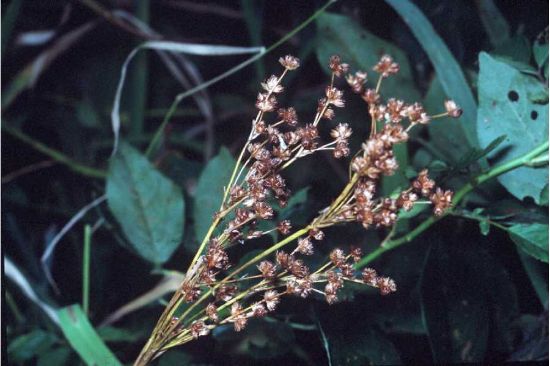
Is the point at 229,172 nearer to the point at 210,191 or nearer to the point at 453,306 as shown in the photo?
the point at 210,191

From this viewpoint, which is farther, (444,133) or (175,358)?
(444,133)

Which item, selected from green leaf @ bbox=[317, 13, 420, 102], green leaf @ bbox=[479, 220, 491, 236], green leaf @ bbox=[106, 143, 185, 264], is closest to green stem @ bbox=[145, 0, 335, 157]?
green leaf @ bbox=[317, 13, 420, 102]

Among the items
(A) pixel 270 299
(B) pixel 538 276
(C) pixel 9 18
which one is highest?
(C) pixel 9 18

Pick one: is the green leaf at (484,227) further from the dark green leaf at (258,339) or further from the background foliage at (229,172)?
the dark green leaf at (258,339)

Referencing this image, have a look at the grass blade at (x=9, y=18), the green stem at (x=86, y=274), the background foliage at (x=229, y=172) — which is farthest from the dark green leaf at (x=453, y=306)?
the grass blade at (x=9, y=18)

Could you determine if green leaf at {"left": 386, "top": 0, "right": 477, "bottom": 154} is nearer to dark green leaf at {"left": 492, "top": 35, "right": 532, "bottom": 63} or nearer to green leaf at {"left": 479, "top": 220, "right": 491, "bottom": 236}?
dark green leaf at {"left": 492, "top": 35, "right": 532, "bottom": 63}

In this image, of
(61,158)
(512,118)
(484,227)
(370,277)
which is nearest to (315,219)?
(370,277)

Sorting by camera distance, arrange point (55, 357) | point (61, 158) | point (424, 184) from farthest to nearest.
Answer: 1. point (61, 158)
2. point (55, 357)
3. point (424, 184)

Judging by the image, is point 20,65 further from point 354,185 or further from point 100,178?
A: point 354,185
